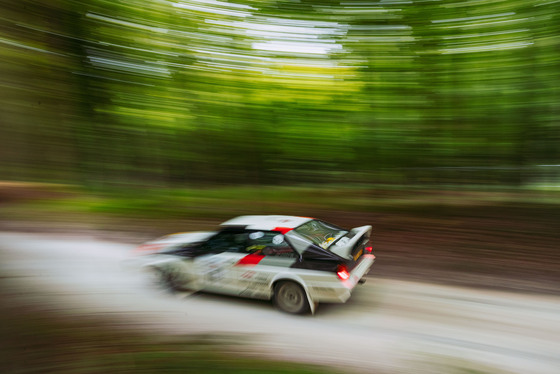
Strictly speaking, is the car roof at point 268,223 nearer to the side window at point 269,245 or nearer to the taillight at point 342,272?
the side window at point 269,245

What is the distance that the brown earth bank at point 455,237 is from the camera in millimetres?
6113

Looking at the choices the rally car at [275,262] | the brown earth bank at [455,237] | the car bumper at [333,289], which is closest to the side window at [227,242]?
the rally car at [275,262]

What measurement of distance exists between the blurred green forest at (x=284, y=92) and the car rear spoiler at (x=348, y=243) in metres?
5.42

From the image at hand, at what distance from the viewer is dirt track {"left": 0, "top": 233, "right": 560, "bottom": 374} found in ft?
11.8

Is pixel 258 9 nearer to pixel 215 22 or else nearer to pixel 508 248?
pixel 215 22

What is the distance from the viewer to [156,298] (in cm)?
505

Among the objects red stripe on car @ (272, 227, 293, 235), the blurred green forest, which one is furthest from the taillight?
the blurred green forest

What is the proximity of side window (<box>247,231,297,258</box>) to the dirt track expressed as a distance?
78cm

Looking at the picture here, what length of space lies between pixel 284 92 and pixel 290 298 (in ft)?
27.5

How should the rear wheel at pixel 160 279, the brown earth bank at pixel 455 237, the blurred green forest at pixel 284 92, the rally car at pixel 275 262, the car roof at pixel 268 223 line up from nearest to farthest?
the rally car at pixel 275 262, the car roof at pixel 268 223, the rear wheel at pixel 160 279, the brown earth bank at pixel 455 237, the blurred green forest at pixel 284 92

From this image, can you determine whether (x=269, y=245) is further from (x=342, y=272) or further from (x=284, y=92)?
(x=284, y=92)

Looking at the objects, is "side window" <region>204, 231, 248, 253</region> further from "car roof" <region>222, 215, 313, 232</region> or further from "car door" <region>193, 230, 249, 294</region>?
"car roof" <region>222, 215, 313, 232</region>

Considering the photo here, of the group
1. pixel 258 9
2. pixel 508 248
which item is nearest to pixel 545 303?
pixel 508 248

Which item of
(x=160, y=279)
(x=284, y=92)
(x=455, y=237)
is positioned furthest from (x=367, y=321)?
(x=284, y=92)
